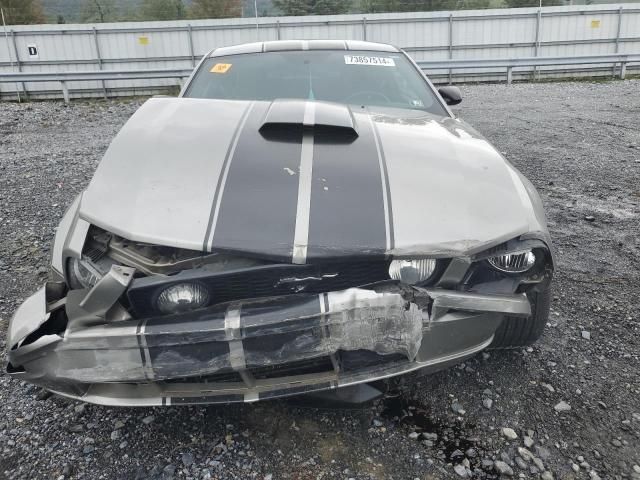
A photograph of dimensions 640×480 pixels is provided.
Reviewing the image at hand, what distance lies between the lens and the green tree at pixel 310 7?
16359mm

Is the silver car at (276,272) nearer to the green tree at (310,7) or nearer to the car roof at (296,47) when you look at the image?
the car roof at (296,47)

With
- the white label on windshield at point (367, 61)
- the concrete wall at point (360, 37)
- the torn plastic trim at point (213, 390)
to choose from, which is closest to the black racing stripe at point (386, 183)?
the torn plastic trim at point (213, 390)

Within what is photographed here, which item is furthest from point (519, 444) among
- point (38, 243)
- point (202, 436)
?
point (38, 243)

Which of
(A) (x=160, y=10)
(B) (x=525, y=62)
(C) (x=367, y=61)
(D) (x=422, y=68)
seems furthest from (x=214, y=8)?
(C) (x=367, y=61)

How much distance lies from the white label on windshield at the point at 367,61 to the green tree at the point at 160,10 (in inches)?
682

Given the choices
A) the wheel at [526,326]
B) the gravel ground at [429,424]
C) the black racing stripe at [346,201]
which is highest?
the black racing stripe at [346,201]

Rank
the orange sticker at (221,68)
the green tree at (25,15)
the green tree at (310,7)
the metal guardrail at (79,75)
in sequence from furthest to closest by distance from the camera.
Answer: the green tree at (310,7), the green tree at (25,15), the metal guardrail at (79,75), the orange sticker at (221,68)

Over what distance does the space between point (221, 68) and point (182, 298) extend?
2.34m

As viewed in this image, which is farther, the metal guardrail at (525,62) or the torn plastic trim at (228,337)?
the metal guardrail at (525,62)

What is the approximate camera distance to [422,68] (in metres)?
12.2

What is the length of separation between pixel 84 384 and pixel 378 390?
1.01 metres

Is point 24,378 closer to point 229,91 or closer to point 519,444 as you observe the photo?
point 519,444

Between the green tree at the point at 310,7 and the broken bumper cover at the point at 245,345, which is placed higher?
the green tree at the point at 310,7

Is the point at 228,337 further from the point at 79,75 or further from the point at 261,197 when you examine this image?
the point at 79,75
